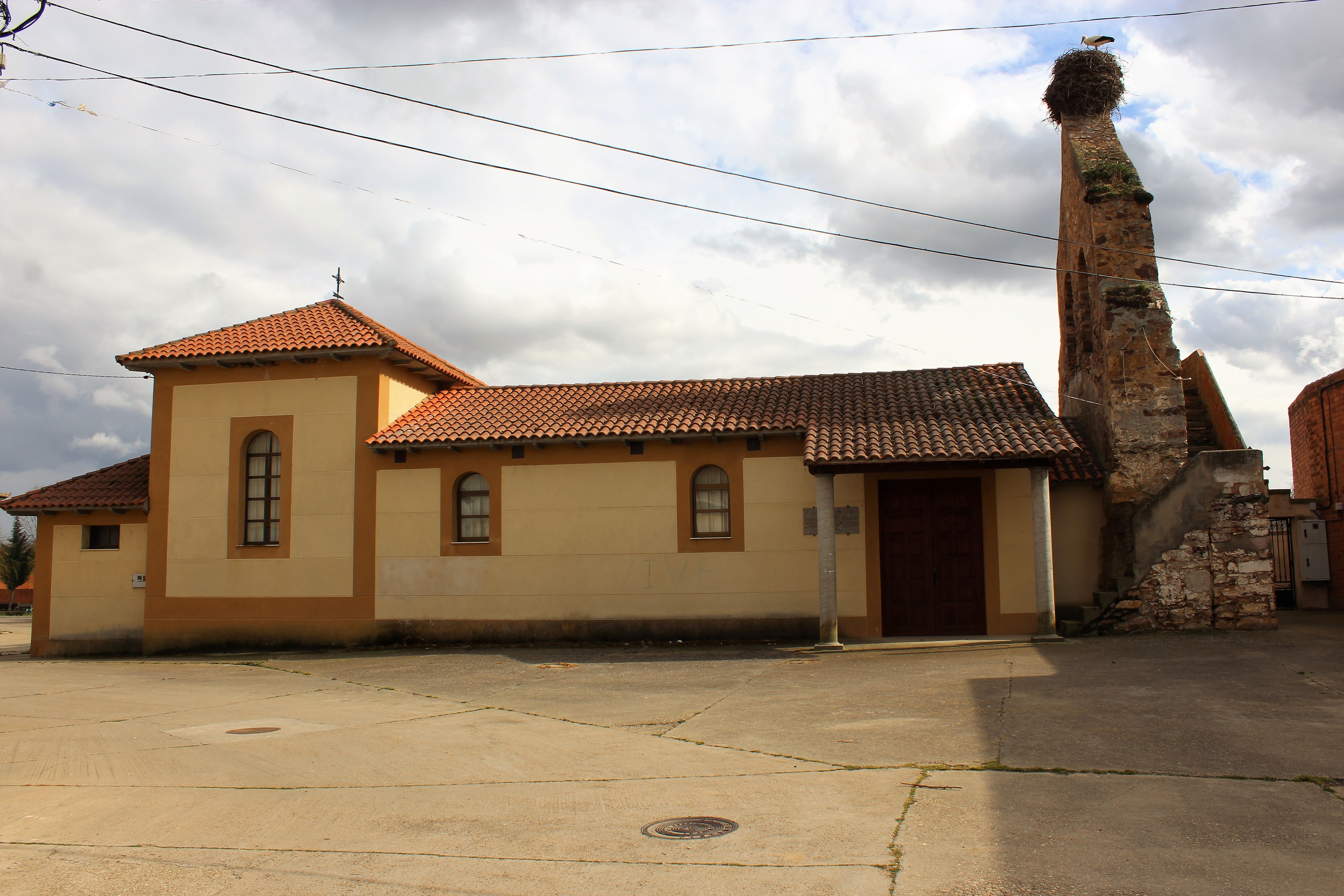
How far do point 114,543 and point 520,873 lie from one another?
17.4m

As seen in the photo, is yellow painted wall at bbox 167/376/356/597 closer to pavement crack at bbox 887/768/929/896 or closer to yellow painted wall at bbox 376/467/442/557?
yellow painted wall at bbox 376/467/442/557

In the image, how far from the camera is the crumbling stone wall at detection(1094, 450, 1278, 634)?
578 inches

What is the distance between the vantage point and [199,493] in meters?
18.2

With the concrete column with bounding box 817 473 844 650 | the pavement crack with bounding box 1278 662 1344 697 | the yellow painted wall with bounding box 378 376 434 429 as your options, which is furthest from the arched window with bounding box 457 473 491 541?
the pavement crack with bounding box 1278 662 1344 697

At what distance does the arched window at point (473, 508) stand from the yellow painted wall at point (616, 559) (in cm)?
38

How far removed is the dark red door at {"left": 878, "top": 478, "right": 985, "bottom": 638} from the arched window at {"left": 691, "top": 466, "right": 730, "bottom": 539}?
268 cm

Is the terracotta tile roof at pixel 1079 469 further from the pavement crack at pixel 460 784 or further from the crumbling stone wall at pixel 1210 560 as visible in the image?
the pavement crack at pixel 460 784

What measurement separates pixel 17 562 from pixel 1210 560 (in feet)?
187

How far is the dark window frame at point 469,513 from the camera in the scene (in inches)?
684

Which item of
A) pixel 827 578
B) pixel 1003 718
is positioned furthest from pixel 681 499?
pixel 1003 718

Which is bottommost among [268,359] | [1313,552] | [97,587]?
[97,587]

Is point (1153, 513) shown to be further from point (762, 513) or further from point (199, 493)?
point (199, 493)

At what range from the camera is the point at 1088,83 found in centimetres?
1828

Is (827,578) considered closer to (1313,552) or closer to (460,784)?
(460,784)
